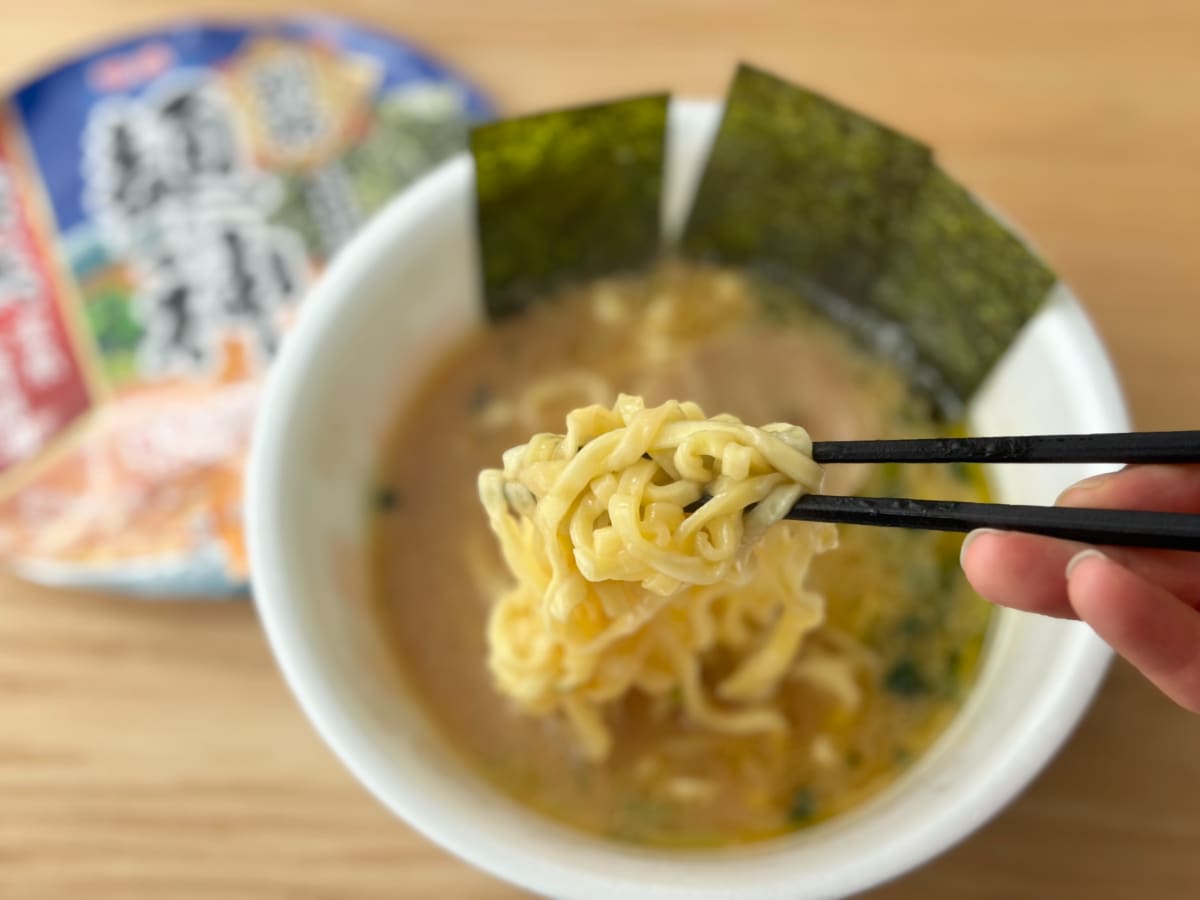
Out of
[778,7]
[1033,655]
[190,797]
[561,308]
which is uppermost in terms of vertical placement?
[778,7]

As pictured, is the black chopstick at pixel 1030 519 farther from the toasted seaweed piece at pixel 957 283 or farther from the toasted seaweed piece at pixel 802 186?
the toasted seaweed piece at pixel 802 186

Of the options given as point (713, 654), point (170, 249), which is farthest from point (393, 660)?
point (170, 249)

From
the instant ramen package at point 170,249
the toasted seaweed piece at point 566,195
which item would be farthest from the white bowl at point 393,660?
the instant ramen package at point 170,249

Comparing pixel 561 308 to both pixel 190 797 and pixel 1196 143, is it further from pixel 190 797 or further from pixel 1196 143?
pixel 1196 143

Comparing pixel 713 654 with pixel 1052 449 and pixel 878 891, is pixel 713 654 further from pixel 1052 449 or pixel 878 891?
pixel 1052 449

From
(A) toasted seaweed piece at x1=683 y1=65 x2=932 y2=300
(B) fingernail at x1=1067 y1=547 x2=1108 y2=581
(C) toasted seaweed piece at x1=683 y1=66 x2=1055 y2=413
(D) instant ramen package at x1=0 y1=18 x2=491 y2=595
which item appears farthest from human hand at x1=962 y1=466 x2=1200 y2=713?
(D) instant ramen package at x1=0 y1=18 x2=491 y2=595

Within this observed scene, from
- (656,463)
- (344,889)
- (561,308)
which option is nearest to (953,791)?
(656,463)
